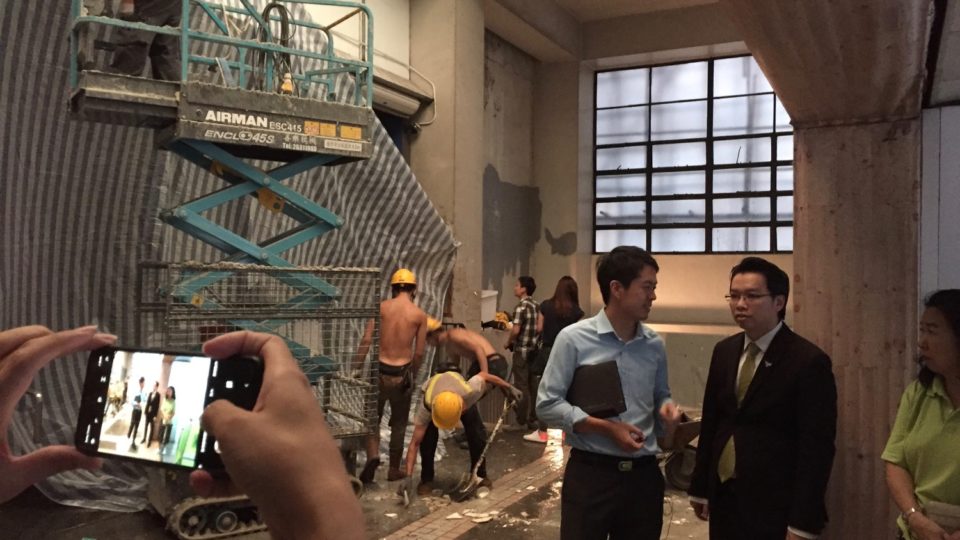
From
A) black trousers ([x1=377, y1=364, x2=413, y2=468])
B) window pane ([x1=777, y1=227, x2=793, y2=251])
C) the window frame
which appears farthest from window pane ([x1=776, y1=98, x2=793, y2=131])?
black trousers ([x1=377, y1=364, x2=413, y2=468])

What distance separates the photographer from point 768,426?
3010 millimetres

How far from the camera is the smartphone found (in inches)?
43.3

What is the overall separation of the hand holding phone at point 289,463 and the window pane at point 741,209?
13099 mm

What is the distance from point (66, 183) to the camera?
5.23 m

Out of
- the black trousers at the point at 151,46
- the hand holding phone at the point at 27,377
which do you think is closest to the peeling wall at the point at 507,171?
the black trousers at the point at 151,46

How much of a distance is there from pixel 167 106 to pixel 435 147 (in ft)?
19.6

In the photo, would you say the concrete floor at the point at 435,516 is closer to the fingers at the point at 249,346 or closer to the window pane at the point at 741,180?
the fingers at the point at 249,346

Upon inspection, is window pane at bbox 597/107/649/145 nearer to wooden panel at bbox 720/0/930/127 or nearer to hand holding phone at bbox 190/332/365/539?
wooden panel at bbox 720/0/930/127

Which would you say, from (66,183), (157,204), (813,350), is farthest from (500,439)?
(813,350)

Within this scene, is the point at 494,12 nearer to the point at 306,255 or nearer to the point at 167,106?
the point at 306,255

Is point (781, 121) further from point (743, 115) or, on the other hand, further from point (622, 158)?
point (622, 158)

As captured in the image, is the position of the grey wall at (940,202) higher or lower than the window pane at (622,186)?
lower

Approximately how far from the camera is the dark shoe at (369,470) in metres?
6.37

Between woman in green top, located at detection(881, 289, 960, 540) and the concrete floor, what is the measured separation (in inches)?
104
